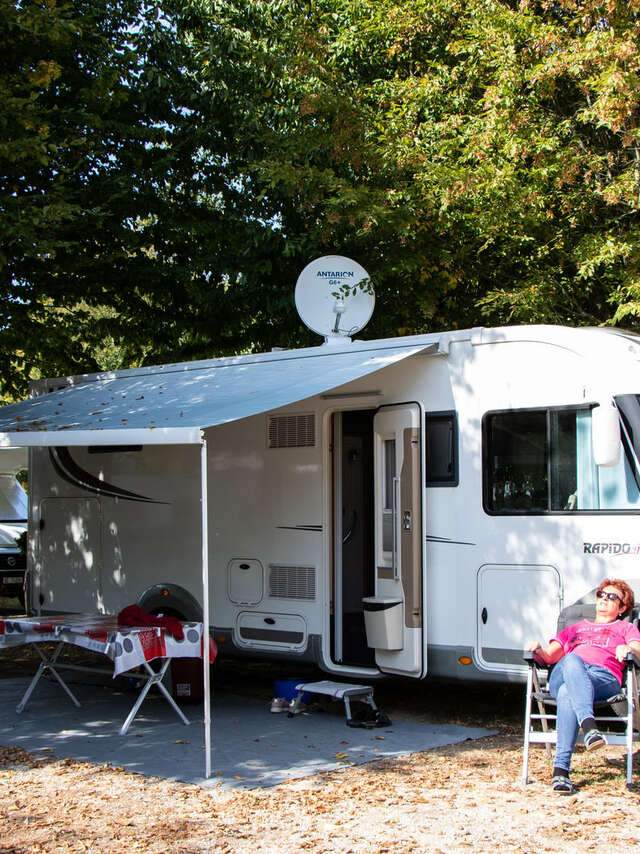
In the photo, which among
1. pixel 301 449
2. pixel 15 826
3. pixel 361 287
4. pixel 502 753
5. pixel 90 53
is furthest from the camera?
pixel 90 53

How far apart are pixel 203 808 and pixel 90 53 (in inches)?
341

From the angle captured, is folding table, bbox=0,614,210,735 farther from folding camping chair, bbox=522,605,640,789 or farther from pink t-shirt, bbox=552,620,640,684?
pink t-shirt, bbox=552,620,640,684

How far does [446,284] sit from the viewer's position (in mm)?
11281

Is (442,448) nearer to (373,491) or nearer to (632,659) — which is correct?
(373,491)

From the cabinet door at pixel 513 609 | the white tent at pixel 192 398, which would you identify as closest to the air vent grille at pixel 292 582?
the white tent at pixel 192 398

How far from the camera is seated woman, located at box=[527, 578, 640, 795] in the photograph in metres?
5.28

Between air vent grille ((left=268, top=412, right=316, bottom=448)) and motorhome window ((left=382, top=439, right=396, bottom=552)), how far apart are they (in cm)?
62

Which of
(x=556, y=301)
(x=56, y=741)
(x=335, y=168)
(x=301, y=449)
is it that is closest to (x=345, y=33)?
(x=335, y=168)

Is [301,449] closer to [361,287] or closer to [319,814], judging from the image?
[361,287]

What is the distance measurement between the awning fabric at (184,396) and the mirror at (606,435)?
146 centimetres

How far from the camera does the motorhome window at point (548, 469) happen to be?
6.37 metres

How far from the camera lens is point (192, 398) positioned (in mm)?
7125

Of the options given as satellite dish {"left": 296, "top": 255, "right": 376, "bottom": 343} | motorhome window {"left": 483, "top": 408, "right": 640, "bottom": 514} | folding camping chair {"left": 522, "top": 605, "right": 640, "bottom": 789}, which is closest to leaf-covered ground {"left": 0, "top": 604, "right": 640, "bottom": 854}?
folding camping chair {"left": 522, "top": 605, "right": 640, "bottom": 789}

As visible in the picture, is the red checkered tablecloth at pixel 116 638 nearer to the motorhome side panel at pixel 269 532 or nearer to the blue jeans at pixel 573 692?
the motorhome side panel at pixel 269 532
